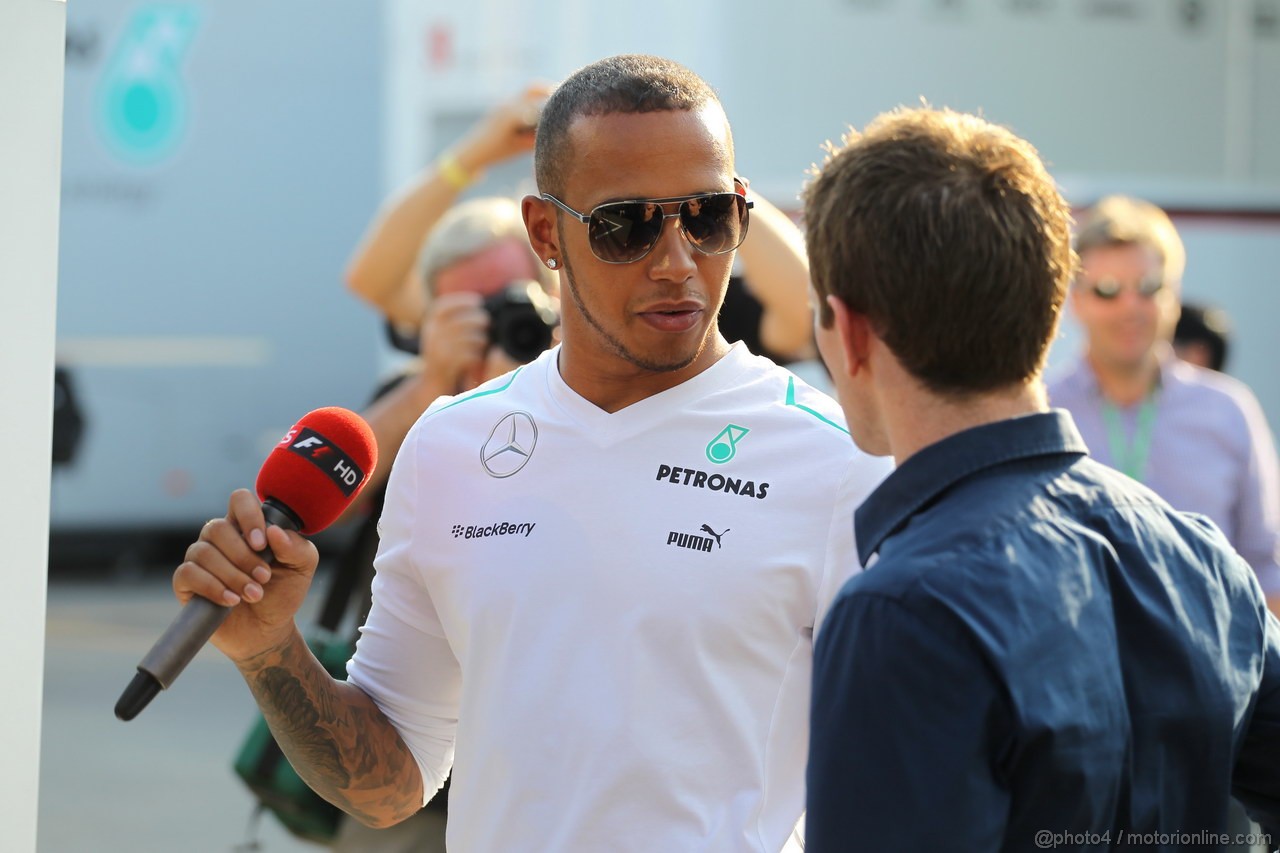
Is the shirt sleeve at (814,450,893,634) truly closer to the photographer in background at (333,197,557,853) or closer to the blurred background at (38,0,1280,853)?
the photographer in background at (333,197,557,853)

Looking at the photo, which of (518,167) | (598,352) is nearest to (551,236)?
(598,352)

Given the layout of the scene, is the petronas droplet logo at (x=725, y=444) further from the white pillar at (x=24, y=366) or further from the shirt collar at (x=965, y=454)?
the white pillar at (x=24, y=366)

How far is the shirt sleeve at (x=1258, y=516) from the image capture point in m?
4.12

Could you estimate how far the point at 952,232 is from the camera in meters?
1.57

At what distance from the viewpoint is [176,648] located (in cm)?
180

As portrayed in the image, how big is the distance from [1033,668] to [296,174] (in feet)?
32.1

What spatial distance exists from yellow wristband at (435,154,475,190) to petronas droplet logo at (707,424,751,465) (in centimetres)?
190

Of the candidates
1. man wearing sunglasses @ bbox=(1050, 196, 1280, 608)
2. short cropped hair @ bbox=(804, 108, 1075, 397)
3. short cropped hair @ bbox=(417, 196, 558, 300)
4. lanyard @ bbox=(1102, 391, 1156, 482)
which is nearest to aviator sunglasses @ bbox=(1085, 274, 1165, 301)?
man wearing sunglasses @ bbox=(1050, 196, 1280, 608)

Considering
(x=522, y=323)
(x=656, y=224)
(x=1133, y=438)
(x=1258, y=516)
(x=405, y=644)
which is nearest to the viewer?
(x=656, y=224)

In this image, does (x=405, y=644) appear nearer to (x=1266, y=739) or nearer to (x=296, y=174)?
(x=1266, y=739)

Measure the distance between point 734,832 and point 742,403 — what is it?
569 mm

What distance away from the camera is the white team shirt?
1978mm

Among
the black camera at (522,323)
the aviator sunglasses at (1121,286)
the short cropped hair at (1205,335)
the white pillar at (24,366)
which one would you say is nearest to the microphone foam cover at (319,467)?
the white pillar at (24,366)

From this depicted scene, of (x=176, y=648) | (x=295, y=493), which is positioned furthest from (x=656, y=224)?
(x=176, y=648)
